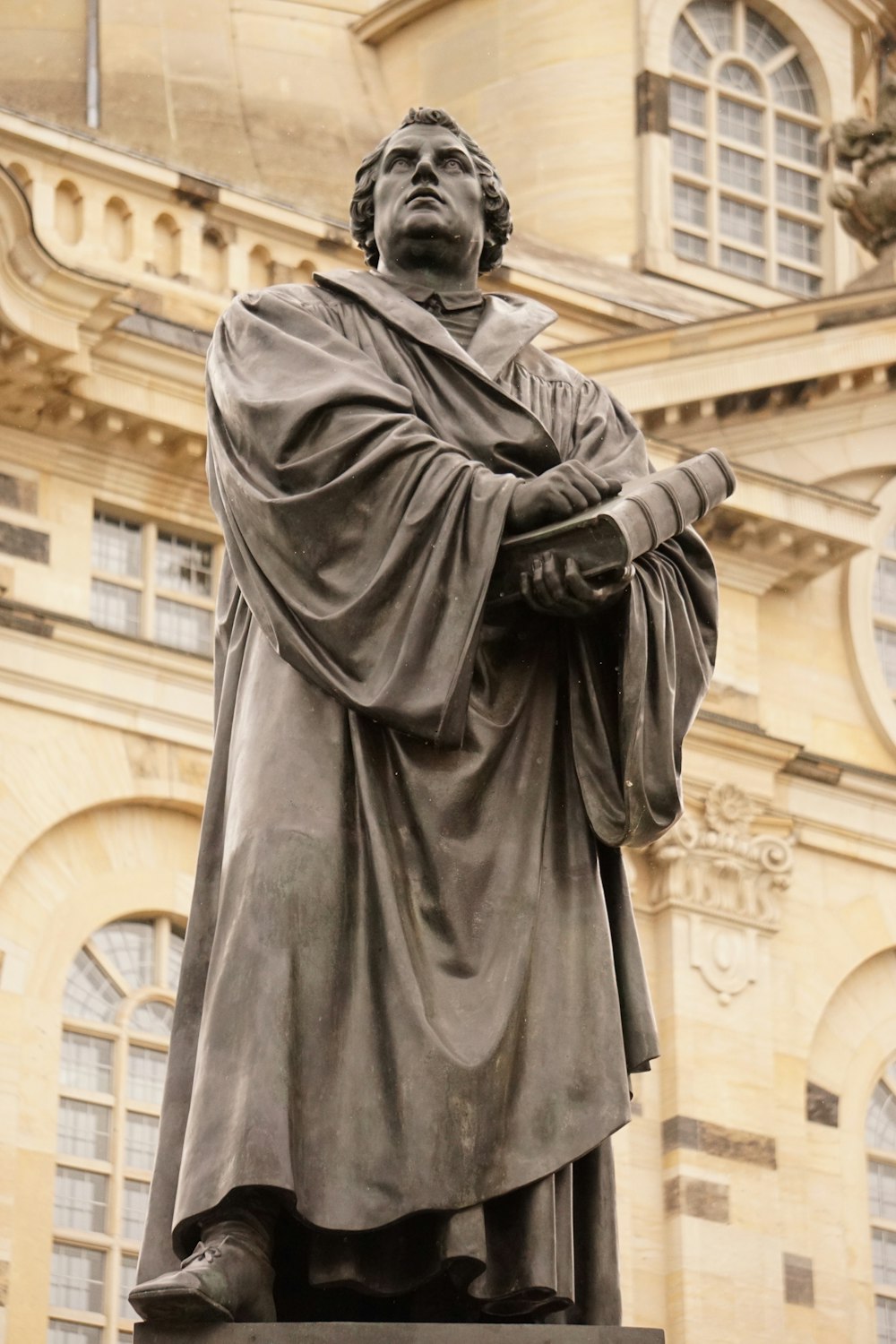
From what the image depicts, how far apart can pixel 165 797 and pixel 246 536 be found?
1535 centimetres

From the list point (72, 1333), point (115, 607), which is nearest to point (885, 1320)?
point (72, 1333)

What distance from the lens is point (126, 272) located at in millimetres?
21656

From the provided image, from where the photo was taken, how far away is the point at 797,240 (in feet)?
92.4

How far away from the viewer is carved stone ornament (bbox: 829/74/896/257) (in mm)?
24578

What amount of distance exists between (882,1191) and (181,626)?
5525 mm

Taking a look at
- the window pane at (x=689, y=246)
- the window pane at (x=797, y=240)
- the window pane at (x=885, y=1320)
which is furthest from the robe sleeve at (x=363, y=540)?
the window pane at (x=797, y=240)

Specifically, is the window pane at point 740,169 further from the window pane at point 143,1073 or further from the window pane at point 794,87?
the window pane at point 143,1073

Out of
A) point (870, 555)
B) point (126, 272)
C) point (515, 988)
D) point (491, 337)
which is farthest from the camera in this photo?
point (870, 555)

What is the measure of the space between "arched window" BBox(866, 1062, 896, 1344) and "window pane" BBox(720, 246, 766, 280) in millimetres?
7569

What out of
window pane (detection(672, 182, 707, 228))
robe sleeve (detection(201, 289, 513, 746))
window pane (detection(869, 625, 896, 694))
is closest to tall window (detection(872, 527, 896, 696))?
window pane (detection(869, 625, 896, 694))

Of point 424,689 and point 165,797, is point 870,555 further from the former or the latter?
point 424,689

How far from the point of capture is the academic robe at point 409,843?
451 centimetres

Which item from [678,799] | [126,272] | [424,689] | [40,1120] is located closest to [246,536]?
[424,689]

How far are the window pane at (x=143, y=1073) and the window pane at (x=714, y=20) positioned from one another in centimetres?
1156
